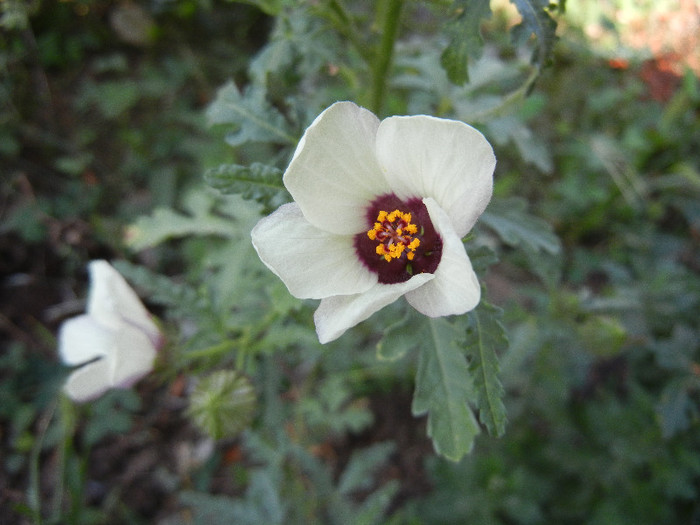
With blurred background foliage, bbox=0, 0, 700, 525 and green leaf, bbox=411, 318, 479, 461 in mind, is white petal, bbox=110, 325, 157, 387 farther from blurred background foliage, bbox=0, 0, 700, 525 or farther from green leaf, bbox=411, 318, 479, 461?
green leaf, bbox=411, 318, 479, 461

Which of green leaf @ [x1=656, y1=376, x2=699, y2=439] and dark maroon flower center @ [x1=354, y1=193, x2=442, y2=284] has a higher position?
dark maroon flower center @ [x1=354, y1=193, x2=442, y2=284]

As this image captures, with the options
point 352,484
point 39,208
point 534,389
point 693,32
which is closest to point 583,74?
point 693,32

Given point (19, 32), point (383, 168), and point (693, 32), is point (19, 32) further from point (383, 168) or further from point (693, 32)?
point (693, 32)

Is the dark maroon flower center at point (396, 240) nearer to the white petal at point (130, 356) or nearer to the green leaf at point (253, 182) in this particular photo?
the green leaf at point (253, 182)

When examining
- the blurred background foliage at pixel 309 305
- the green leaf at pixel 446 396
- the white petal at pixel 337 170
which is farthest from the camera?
the blurred background foliage at pixel 309 305

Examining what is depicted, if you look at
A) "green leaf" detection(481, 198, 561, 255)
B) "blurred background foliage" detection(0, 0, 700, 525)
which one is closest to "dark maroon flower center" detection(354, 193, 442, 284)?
"blurred background foliage" detection(0, 0, 700, 525)

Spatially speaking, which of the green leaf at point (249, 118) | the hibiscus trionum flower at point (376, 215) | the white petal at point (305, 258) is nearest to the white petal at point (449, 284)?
the hibiscus trionum flower at point (376, 215)
